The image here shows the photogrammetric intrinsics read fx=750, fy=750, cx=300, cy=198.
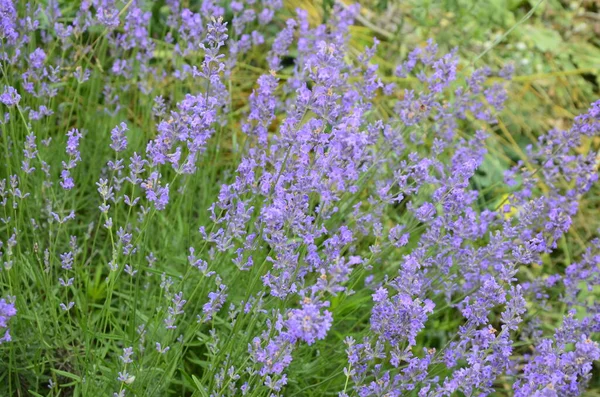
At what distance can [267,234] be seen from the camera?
6.64 ft

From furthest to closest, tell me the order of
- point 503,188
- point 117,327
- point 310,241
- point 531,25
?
1. point 531,25
2. point 503,188
3. point 117,327
4. point 310,241

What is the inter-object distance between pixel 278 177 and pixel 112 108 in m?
1.69

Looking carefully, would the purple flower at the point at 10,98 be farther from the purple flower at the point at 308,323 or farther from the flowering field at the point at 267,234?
the purple flower at the point at 308,323

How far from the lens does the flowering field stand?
6.29 feet

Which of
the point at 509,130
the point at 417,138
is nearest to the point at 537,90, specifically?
the point at 509,130

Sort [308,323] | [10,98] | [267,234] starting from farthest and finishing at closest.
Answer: [10,98] < [267,234] < [308,323]

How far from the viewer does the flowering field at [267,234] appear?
6.29 ft

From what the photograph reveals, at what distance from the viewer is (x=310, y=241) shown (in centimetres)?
183

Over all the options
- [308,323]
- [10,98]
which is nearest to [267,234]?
[308,323]

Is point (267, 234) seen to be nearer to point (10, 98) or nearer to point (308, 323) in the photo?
point (308, 323)

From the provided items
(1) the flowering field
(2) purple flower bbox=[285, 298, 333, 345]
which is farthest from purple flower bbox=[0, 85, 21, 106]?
(2) purple flower bbox=[285, 298, 333, 345]

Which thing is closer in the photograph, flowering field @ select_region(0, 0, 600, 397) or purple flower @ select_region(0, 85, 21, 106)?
flowering field @ select_region(0, 0, 600, 397)

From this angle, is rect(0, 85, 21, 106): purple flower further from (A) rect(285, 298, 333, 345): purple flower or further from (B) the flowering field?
(A) rect(285, 298, 333, 345): purple flower

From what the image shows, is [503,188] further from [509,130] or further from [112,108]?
[112,108]
